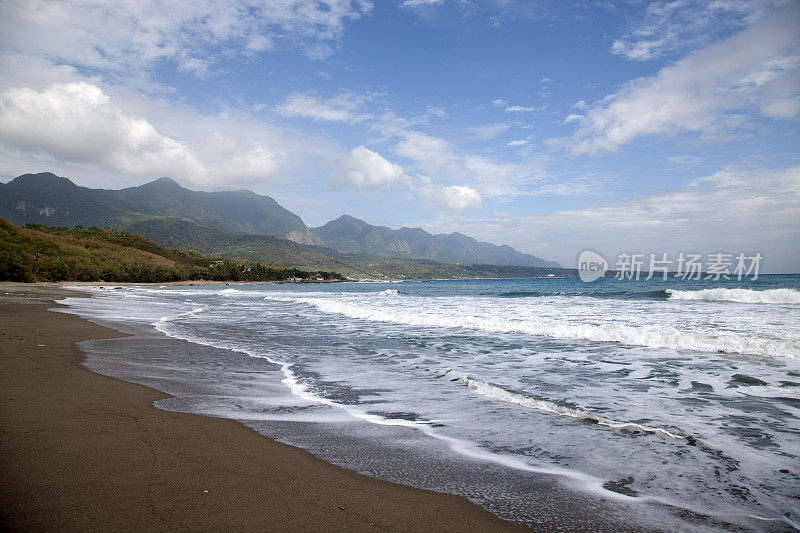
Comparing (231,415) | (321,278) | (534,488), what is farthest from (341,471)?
(321,278)

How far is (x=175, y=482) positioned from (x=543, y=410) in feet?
15.8

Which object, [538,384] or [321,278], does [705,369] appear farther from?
[321,278]

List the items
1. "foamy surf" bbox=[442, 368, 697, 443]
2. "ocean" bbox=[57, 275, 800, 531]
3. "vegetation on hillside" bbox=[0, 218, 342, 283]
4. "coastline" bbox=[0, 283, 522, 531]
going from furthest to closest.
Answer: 1. "vegetation on hillside" bbox=[0, 218, 342, 283]
2. "foamy surf" bbox=[442, 368, 697, 443]
3. "ocean" bbox=[57, 275, 800, 531]
4. "coastline" bbox=[0, 283, 522, 531]

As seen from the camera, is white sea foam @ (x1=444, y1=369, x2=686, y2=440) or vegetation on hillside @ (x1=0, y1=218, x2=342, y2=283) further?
vegetation on hillside @ (x1=0, y1=218, x2=342, y2=283)

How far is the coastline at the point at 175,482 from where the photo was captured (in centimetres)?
259

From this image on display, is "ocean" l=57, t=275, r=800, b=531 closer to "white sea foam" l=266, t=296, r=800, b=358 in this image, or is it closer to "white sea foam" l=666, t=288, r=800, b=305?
"white sea foam" l=266, t=296, r=800, b=358

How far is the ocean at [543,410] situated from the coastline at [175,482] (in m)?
0.37

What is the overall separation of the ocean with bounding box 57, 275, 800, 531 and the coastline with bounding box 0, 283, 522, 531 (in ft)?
1.22

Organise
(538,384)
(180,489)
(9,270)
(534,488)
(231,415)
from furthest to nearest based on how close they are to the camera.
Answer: (9,270), (538,384), (231,415), (534,488), (180,489)

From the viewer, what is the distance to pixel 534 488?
3357 mm

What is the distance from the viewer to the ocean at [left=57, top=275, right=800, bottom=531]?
3.29 meters

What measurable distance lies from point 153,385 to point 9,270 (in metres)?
71.6

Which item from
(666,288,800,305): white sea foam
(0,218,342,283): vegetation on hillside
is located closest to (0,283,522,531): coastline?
(666,288,800,305): white sea foam

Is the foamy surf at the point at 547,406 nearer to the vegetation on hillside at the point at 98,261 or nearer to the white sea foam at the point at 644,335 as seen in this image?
the white sea foam at the point at 644,335
